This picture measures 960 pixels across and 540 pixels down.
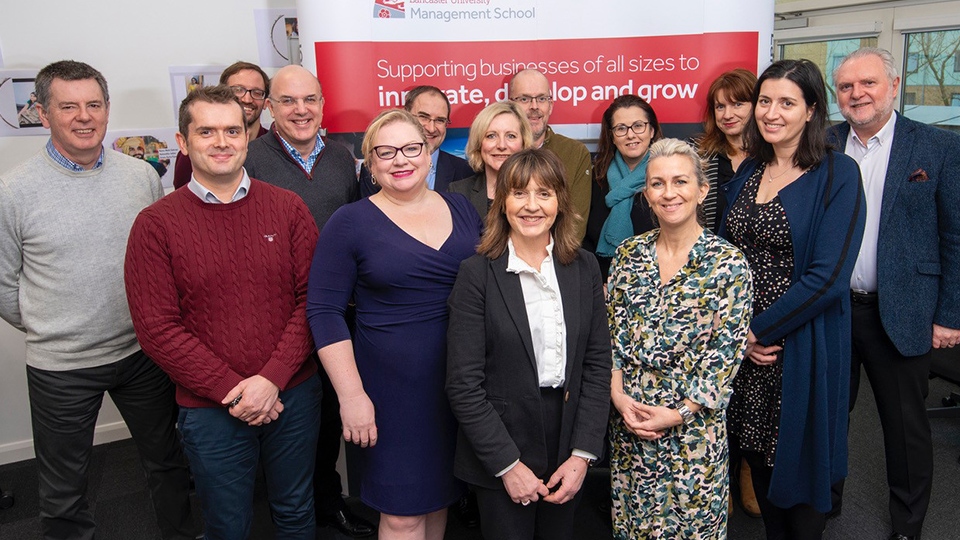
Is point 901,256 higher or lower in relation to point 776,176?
lower

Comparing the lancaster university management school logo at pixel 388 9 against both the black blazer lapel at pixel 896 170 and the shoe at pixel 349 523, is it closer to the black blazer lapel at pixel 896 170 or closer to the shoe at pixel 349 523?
the black blazer lapel at pixel 896 170

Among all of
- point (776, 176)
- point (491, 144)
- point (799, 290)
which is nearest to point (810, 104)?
point (776, 176)

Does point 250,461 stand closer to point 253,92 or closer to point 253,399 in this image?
point 253,399

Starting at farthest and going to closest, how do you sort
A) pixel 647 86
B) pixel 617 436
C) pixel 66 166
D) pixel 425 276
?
pixel 647 86 < pixel 66 166 < pixel 617 436 < pixel 425 276

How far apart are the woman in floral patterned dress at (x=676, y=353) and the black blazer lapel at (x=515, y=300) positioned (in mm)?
368

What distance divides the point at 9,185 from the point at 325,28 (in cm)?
138

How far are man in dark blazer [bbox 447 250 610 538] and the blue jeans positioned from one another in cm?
57

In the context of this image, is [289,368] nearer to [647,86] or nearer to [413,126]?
[413,126]

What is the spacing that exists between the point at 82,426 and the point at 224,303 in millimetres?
909

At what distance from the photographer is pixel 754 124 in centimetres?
238

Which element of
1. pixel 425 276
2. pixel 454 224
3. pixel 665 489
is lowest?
pixel 665 489

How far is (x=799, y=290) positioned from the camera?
212 centimetres

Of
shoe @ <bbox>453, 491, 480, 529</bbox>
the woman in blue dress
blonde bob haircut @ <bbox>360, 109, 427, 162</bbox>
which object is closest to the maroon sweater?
the woman in blue dress

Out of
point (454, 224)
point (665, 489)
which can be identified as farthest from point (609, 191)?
point (665, 489)
